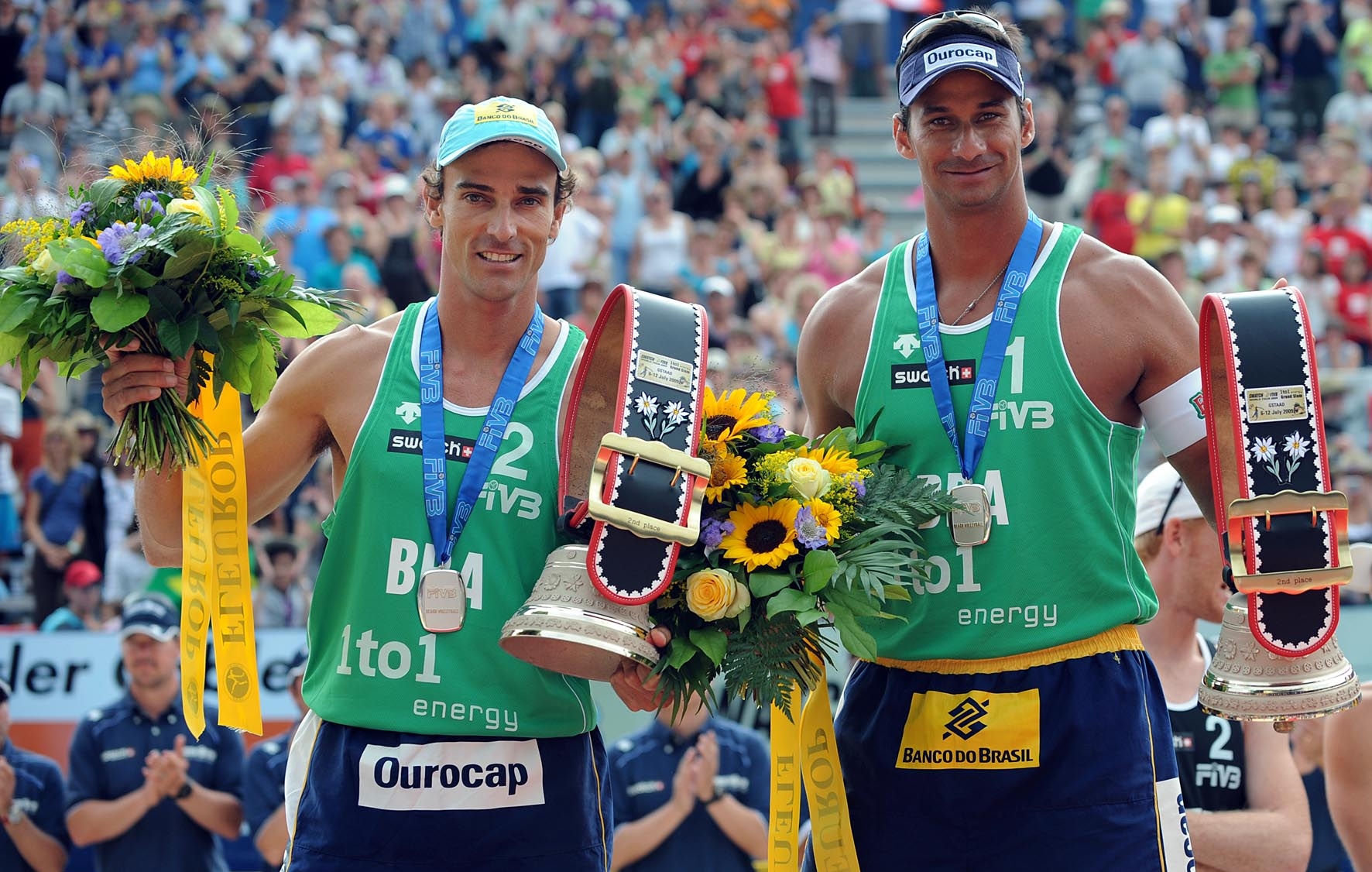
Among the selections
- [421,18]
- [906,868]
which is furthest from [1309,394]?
[421,18]

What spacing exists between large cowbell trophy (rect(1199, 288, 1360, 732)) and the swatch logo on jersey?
443 millimetres

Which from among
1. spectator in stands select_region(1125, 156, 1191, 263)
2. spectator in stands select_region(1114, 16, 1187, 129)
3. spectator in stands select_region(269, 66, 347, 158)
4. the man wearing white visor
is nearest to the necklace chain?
the man wearing white visor

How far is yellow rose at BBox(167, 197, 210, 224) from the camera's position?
4.00 meters

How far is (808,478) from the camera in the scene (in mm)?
3863

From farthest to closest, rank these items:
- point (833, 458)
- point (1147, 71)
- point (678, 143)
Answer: point (1147, 71), point (678, 143), point (833, 458)

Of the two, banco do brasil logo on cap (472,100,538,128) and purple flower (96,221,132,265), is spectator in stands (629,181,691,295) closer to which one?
banco do brasil logo on cap (472,100,538,128)

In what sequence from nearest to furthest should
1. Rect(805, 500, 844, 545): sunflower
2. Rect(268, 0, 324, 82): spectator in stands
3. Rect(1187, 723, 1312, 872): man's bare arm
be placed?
Rect(805, 500, 844, 545): sunflower
Rect(1187, 723, 1312, 872): man's bare arm
Rect(268, 0, 324, 82): spectator in stands

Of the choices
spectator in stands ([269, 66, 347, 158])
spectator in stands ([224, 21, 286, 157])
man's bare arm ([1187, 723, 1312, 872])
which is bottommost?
man's bare arm ([1187, 723, 1312, 872])

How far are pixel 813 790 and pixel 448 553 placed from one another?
106 cm

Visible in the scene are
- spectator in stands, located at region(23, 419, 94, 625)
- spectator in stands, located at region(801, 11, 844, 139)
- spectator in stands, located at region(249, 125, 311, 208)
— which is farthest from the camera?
spectator in stands, located at region(801, 11, 844, 139)

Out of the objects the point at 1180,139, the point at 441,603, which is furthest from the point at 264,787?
the point at 1180,139

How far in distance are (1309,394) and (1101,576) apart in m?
0.64

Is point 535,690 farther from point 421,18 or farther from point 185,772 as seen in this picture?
point 421,18

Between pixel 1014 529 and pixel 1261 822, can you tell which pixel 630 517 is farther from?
pixel 1261 822
